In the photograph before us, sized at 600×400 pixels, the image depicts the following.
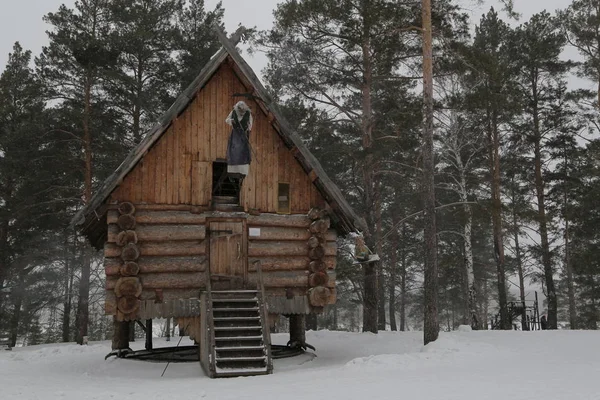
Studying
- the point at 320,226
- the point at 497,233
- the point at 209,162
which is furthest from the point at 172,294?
the point at 497,233

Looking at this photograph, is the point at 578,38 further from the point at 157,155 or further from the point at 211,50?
the point at 157,155

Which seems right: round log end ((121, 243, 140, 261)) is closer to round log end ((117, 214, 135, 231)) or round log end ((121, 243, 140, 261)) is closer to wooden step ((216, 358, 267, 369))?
round log end ((117, 214, 135, 231))

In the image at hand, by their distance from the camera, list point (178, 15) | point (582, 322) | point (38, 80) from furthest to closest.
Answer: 1. point (582, 322)
2. point (178, 15)
3. point (38, 80)

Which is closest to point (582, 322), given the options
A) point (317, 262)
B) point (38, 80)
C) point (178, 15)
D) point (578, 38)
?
point (578, 38)

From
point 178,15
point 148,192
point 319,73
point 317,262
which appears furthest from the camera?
point 178,15

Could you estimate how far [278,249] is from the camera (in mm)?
13078

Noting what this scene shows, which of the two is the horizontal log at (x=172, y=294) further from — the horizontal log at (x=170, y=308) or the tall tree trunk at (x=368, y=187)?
the tall tree trunk at (x=368, y=187)

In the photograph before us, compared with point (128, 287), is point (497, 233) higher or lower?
higher

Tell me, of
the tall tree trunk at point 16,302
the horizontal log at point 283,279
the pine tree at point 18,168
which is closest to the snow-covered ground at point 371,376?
the horizontal log at point 283,279

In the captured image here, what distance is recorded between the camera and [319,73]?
1997cm

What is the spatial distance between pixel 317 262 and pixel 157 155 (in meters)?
4.62

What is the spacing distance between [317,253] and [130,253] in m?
4.44

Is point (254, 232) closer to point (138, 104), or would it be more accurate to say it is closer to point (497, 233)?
point (138, 104)

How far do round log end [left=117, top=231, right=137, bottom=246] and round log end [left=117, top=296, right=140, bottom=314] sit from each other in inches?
46.8
